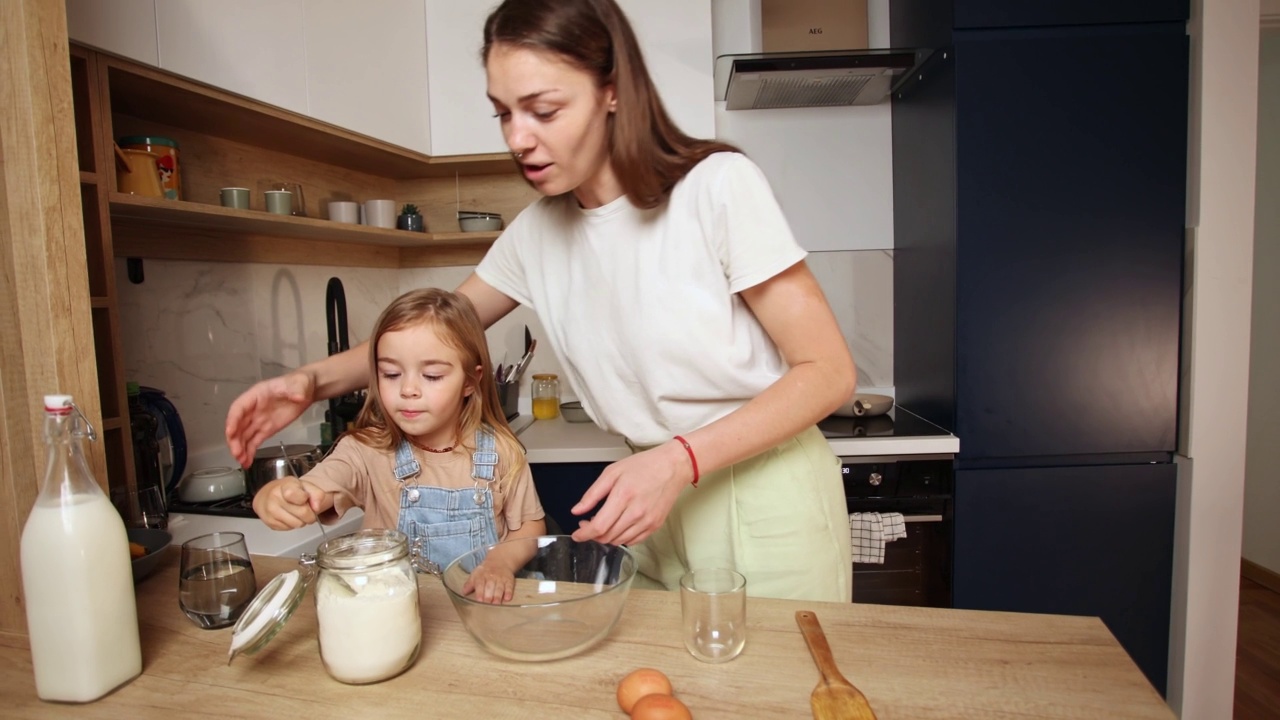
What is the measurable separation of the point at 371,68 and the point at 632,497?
5.19ft

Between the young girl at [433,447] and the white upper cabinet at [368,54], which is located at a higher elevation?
the white upper cabinet at [368,54]

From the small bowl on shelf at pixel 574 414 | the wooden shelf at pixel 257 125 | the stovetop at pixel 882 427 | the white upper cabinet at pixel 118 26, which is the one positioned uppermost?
the white upper cabinet at pixel 118 26

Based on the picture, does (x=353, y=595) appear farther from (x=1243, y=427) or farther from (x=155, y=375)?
(x=1243, y=427)

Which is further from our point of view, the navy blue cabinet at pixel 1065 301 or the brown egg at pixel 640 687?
the navy blue cabinet at pixel 1065 301

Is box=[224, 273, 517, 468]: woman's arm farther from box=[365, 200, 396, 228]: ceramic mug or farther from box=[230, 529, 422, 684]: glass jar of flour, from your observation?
box=[365, 200, 396, 228]: ceramic mug

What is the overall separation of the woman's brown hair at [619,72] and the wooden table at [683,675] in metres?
0.56

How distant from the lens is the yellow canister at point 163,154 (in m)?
1.44

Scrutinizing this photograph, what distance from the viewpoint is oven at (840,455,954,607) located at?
1.95m

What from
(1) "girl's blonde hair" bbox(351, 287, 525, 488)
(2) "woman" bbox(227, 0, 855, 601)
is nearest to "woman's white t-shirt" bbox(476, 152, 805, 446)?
(2) "woman" bbox(227, 0, 855, 601)

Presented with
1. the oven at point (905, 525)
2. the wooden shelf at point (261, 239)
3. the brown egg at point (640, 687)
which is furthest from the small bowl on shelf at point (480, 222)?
the brown egg at point (640, 687)

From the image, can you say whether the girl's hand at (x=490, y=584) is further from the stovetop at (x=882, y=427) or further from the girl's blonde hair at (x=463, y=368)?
the stovetop at (x=882, y=427)

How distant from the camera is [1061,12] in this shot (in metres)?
1.89

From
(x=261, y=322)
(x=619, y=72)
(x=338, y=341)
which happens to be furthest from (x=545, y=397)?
(x=619, y=72)

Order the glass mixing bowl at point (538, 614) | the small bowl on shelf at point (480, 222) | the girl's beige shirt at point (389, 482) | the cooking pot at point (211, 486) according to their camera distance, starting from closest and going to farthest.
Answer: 1. the glass mixing bowl at point (538, 614)
2. the girl's beige shirt at point (389, 482)
3. the cooking pot at point (211, 486)
4. the small bowl on shelf at point (480, 222)
